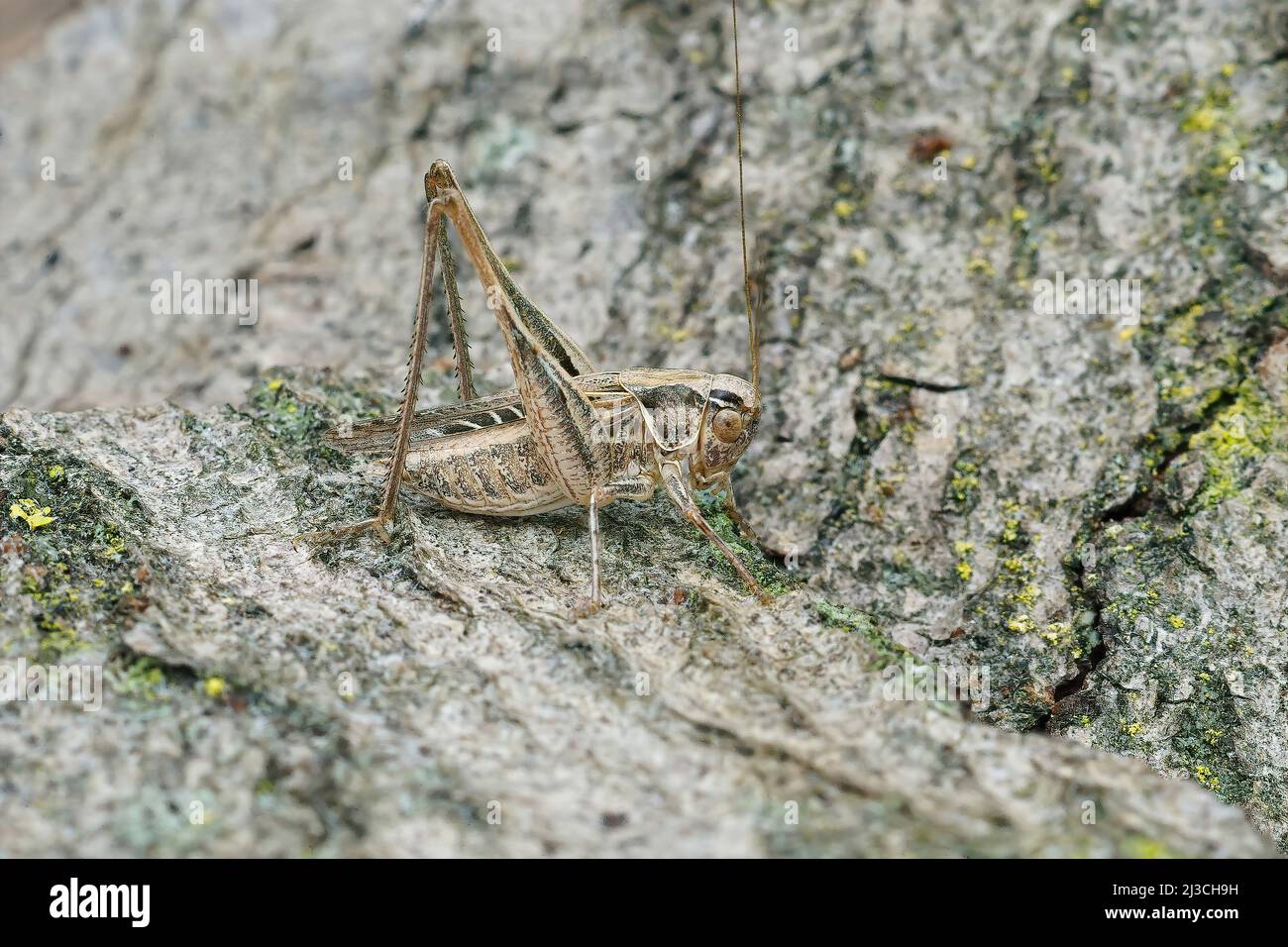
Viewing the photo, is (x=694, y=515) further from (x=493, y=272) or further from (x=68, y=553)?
(x=68, y=553)

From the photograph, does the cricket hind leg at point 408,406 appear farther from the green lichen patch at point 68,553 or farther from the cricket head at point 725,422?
the cricket head at point 725,422

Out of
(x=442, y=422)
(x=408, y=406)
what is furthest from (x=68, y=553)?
(x=442, y=422)

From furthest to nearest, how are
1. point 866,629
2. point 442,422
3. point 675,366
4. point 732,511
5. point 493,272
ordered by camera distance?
1. point 675,366
2. point 732,511
3. point 442,422
4. point 493,272
5. point 866,629

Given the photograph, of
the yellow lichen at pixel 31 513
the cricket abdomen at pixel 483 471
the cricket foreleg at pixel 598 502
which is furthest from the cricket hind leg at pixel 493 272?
the yellow lichen at pixel 31 513

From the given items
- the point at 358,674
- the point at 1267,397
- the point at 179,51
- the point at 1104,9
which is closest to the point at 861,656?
the point at 358,674

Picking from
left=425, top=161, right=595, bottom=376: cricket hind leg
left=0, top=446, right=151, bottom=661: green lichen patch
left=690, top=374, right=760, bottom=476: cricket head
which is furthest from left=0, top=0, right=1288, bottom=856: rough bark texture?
left=425, top=161, right=595, bottom=376: cricket hind leg
